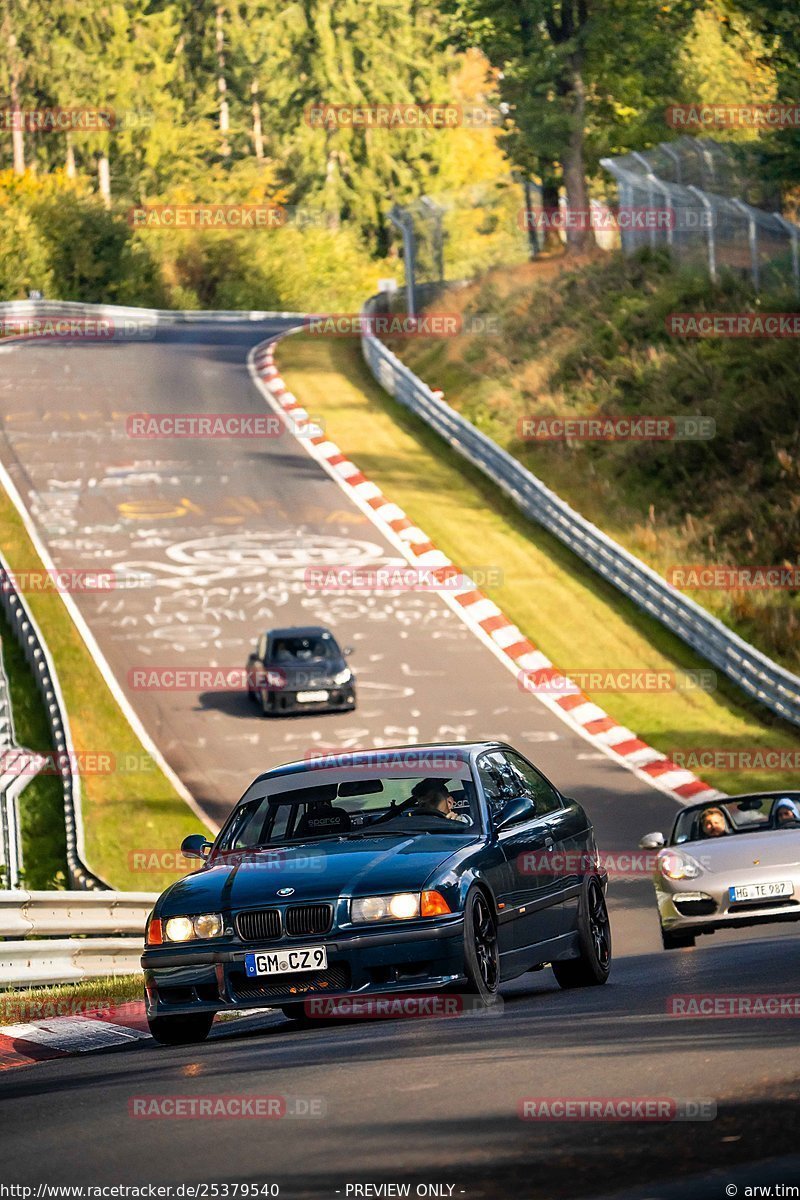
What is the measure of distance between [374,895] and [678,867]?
5.86m

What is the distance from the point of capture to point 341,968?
31.3 ft

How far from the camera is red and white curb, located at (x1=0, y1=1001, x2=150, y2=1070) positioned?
10484 mm

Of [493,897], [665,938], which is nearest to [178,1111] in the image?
[493,897]

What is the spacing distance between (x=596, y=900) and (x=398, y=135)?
101 m

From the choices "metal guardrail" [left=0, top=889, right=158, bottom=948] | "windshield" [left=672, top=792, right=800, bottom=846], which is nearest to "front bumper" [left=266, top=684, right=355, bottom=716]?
"windshield" [left=672, top=792, right=800, bottom=846]

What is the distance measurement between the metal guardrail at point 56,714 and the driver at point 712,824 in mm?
7380

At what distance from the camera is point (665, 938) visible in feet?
49.5

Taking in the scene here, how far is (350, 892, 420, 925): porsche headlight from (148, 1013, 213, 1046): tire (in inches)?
42.4

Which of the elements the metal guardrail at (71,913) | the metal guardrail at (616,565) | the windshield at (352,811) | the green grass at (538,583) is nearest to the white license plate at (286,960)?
the windshield at (352,811)

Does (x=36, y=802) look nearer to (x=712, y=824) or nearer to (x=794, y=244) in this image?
(x=712, y=824)

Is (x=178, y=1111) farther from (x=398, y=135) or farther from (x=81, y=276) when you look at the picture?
(x=398, y=135)

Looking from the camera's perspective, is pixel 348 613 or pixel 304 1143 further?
pixel 348 613

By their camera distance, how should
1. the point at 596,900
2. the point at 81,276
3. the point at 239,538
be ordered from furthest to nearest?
the point at 81,276
the point at 239,538
the point at 596,900

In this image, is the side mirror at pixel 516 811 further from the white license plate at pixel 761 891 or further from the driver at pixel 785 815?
the driver at pixel 785 815
